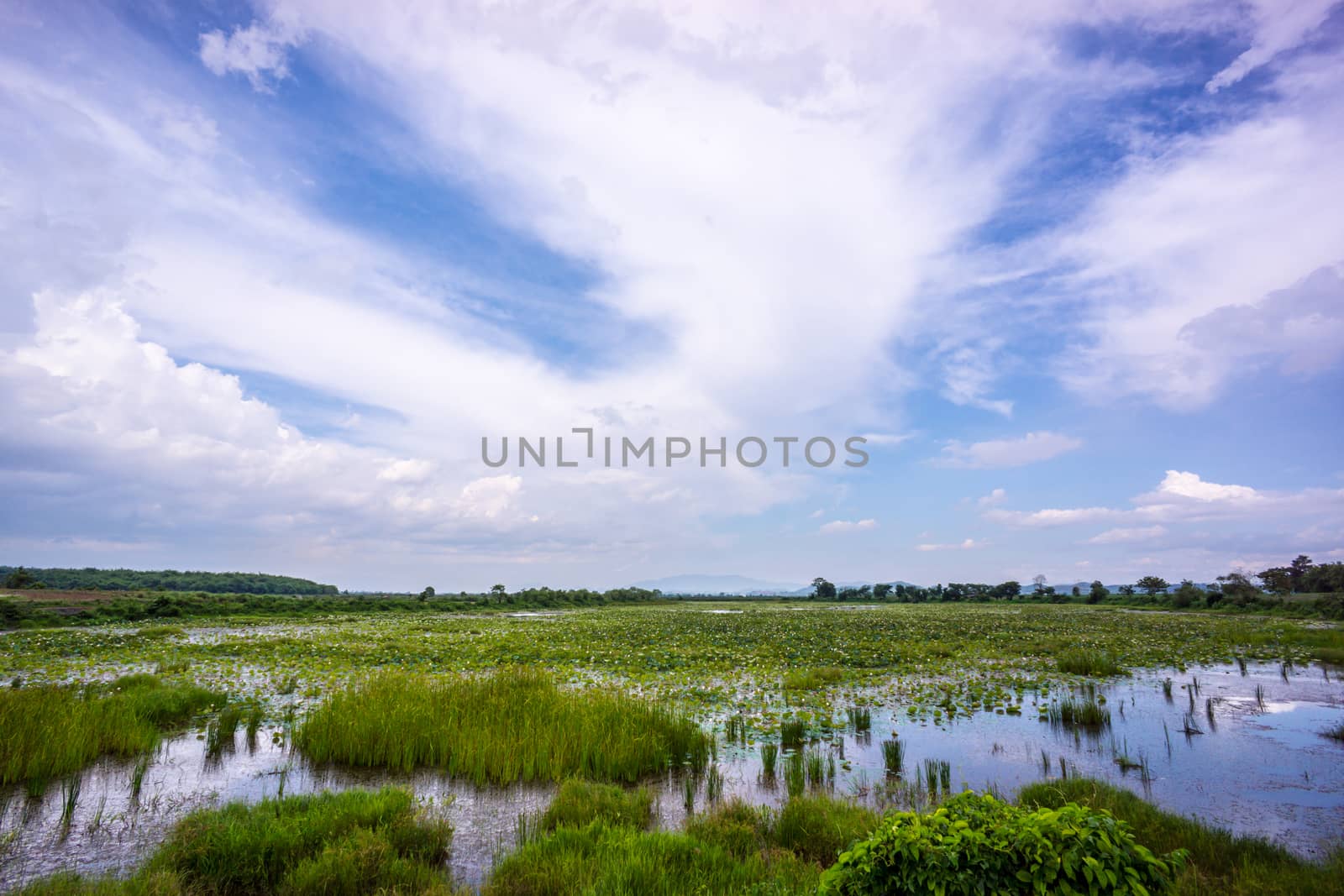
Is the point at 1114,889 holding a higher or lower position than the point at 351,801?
higher

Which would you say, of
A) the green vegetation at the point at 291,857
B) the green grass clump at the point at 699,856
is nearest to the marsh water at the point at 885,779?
the green vegetation at the point at 291,857

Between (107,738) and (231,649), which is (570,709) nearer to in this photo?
(107,738)

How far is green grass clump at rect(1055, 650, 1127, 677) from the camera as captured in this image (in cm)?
1858

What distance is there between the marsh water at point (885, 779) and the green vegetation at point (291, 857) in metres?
0.53

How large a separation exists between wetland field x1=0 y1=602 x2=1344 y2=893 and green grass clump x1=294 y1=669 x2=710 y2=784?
44 millimetres

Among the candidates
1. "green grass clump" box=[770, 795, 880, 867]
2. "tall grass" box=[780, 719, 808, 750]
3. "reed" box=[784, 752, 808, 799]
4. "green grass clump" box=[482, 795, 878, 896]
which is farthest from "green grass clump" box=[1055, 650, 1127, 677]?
"green grass clump" box=[482, 795, 878, 896]

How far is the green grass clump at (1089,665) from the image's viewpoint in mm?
18578

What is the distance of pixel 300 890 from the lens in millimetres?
5723

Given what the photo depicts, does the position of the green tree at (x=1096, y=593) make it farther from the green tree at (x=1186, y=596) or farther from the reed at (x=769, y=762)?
the reed at (x=769, y=762)

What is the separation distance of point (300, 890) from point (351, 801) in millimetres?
1744

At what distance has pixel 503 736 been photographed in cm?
1020

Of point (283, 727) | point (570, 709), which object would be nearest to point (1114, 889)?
point (570, 709)

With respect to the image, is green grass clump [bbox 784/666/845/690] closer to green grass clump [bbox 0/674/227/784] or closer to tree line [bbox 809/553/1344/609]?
green grass clump [bbox 0/674/227/784]

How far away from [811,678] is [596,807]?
408 inches
